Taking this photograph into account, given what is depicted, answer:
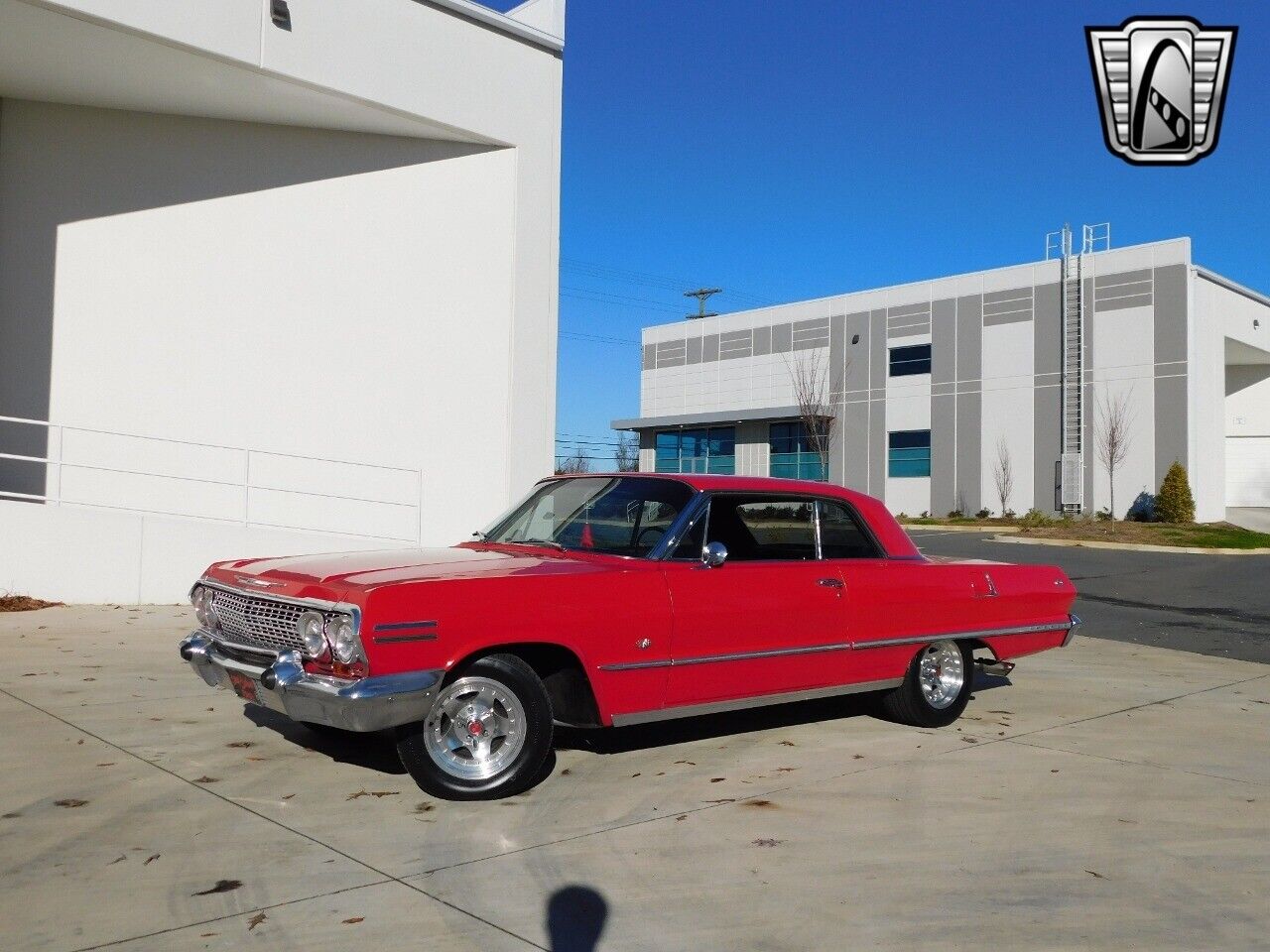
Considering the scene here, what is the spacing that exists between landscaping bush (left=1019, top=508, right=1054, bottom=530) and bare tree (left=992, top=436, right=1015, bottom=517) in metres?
2.21

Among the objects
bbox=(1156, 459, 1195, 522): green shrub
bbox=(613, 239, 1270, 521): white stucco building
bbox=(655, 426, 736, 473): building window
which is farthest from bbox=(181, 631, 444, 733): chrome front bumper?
bbox=(655, 426, 736, 473): building window

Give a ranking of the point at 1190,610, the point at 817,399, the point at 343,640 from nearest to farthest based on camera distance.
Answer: the point at 343,640
the point at 1190,610
the point at 817,399

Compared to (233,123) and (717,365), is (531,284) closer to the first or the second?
(233,123)

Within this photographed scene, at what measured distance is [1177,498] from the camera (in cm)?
3162

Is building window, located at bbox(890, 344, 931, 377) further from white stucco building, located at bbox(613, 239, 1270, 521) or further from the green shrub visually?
the green shrub

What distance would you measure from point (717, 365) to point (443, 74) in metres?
34.2

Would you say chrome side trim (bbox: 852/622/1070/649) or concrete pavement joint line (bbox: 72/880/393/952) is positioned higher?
chrome side trim (bbox: 852/622/1070/649)

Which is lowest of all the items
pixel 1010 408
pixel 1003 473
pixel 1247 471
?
pixel 1003 473

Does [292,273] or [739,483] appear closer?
[739,483]

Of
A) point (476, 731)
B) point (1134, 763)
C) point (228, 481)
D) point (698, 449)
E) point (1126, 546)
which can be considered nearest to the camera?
point (476, 731)

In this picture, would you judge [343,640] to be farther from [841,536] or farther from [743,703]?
[841,536]

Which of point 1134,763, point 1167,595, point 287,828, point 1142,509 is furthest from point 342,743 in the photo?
point 1142,509

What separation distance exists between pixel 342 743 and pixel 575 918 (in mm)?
2660

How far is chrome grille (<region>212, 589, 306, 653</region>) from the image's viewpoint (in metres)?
4.89
